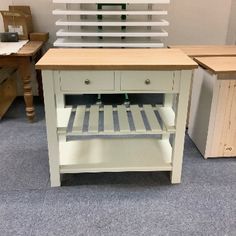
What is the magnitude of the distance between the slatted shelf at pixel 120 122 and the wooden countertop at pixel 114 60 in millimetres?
376

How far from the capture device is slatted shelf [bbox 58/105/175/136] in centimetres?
169

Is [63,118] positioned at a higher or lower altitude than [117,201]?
higher

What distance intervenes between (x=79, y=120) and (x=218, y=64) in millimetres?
979

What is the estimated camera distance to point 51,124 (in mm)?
1605

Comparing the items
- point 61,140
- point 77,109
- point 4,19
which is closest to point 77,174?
point 61,140

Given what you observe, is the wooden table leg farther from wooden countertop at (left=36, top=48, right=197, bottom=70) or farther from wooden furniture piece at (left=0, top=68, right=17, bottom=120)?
wooden countertop at (left=36, top=48, right=197, bottom=70)

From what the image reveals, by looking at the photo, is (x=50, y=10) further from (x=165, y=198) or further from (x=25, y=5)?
(x=165, y=198)

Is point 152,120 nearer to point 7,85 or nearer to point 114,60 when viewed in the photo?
point 114,60

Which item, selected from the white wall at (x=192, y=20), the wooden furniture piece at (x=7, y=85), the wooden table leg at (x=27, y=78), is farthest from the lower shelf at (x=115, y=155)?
the white wall at (x=192, y=20)

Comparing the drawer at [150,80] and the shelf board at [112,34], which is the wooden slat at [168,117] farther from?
the shelf board at [112,34]

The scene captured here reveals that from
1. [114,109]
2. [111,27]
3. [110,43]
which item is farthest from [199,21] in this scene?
[114,109]

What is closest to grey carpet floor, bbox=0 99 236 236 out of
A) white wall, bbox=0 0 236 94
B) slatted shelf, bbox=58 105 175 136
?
slatted shelf, bbox=58 105 175 136

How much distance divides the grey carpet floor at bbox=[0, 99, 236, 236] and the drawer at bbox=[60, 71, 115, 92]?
0.63 meters

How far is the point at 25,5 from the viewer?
2812 mm
